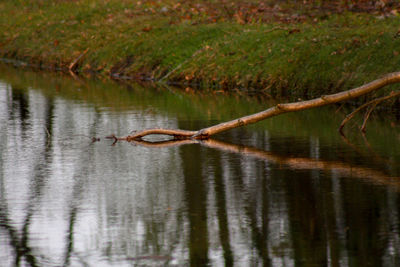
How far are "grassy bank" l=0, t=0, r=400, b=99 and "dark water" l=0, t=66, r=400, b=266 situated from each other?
327 cm

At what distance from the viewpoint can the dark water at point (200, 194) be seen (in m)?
8.23

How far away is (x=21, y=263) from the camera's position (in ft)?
25.9

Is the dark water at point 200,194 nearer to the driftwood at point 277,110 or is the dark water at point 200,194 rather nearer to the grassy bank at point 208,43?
the driftwood at point 277,110

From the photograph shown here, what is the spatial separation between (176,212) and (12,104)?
38.5 ft

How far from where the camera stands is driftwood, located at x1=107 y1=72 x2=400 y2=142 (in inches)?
542

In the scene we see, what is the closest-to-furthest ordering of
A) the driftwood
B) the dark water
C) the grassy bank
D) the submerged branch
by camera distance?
1. the dark water
2. the submerged branch
3. the driftwood
4. the grassy bank

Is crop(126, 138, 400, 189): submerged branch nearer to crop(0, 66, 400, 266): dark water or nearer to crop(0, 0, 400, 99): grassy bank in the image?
crop(0, 66, 400, 266): dark water

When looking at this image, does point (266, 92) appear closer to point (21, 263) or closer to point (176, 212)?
point (176, 212)

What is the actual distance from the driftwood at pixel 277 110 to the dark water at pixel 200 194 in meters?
0.32

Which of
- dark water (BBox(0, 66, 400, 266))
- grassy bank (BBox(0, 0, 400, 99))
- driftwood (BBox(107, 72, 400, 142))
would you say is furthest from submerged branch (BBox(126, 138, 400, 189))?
grassy bank (BBox(0, 0, 400, 99))

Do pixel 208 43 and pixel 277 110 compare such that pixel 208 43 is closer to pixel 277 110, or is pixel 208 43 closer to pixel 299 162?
pixel 277 110

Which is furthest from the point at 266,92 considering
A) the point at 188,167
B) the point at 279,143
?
the point at 188,167

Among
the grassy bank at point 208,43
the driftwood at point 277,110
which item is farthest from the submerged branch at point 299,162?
the grassy bank at point 208,43

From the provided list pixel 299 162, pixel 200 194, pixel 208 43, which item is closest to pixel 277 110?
pixel 299 162
